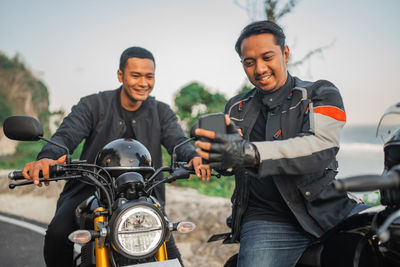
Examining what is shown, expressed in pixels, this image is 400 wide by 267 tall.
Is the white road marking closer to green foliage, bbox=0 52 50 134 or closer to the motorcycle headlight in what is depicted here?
the motorcycle headlight

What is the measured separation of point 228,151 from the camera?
4.74ft

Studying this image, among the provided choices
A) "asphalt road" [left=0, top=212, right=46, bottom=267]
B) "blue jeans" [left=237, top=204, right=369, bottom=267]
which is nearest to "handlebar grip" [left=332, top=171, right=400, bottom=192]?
"blue jeans" [left=237, top=204, right=369, bottom=267]

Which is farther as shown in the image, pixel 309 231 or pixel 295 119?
pixel 295 119

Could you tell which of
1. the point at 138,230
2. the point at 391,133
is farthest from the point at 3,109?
the point at 391,133

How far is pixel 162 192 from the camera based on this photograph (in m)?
3.35

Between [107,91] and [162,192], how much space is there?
3.87ft

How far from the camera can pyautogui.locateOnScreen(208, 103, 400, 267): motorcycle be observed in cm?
105

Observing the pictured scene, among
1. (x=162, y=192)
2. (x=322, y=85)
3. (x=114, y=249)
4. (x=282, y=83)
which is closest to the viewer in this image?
(x=114, y=249)

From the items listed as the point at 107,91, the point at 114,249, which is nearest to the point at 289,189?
the point at 114,249

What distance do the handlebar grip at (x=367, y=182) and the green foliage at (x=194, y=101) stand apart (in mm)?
10172

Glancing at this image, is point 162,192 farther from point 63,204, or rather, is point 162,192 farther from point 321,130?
point 321,130

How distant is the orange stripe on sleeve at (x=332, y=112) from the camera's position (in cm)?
192

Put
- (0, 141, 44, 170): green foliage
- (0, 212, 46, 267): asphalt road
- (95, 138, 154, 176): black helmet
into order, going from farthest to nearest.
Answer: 1. (0, 141, 44, 170): green foliage
2. (0, 212, 46, 267): asphalt road
3. (95, 138, 154, 176): black helmet

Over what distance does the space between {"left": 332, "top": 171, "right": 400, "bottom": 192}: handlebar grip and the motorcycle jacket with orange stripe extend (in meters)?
0.56
